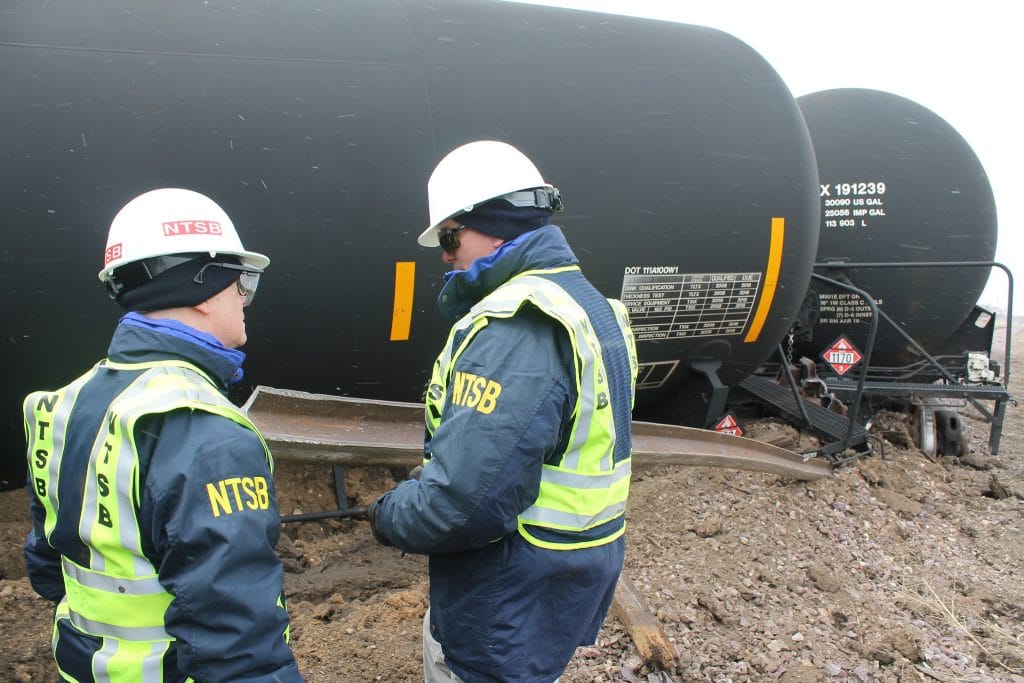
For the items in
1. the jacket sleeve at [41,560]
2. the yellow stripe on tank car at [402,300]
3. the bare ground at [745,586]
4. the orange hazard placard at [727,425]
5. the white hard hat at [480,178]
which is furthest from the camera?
the orange hazard placard at [727,425]

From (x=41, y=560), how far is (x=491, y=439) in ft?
3.57

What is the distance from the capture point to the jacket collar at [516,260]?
2041 mm

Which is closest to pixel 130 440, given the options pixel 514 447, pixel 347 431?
pixel 514 447

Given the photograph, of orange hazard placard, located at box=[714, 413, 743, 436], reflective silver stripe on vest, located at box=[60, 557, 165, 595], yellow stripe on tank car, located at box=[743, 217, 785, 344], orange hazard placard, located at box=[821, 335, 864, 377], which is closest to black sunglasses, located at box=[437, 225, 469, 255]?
reflective silver stripe on vest, located at box=[60, 557, 165, 595]

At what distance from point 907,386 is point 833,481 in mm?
1636

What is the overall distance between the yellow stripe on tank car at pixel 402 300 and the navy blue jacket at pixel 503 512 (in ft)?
4.26

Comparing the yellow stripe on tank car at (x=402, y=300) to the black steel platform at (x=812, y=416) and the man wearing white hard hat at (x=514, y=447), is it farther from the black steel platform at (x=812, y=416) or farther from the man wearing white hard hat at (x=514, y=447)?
the black steel platform at (x=812, y=416)

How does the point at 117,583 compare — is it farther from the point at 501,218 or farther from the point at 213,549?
the point at 501,218

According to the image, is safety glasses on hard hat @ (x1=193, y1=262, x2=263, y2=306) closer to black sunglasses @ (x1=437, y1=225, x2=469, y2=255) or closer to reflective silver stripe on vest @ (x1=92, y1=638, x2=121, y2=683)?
black sunglasses @ (x1=437, y1=225, x2=469, y2=255)

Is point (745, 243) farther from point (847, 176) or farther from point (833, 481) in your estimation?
point (847, 176)

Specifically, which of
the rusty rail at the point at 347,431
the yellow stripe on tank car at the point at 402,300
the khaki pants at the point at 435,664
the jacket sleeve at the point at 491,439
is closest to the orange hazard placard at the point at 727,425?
the rusty rail at the point at 347,431

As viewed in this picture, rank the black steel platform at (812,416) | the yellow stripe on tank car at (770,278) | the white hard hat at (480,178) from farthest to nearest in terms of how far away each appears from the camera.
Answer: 1. the black steel platform at (812,416)
2. the yellow stripe on tank car at (770,278)
3. the white hard hat at (480,178)

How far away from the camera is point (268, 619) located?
1510mm

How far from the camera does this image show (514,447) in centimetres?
180
